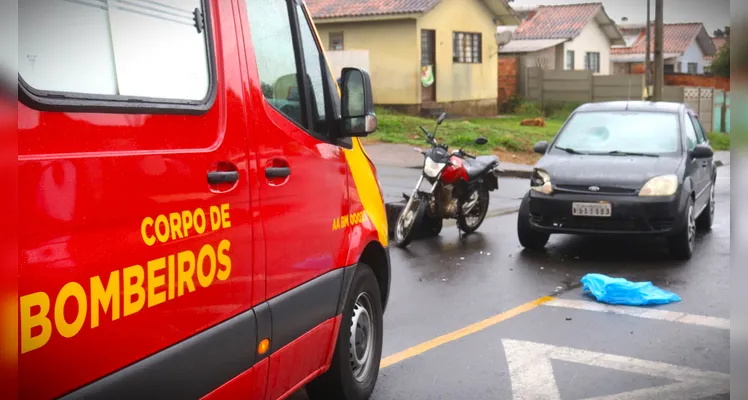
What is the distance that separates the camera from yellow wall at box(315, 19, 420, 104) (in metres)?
29.7

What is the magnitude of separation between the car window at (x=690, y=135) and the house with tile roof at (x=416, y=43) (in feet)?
65.0

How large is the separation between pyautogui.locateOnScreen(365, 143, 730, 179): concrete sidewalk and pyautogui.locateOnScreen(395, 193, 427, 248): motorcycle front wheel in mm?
7961

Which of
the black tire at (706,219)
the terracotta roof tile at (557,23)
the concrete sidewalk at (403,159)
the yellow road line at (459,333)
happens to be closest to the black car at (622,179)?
the black tire at (706,219)

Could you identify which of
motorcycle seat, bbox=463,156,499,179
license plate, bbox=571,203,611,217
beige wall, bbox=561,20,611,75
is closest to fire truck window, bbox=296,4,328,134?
license plate, bbox=571,203,611,217

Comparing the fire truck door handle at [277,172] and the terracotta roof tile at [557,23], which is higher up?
the terracotta roof tile at [557,23]

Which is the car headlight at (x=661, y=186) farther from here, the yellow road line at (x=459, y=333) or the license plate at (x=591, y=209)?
the yellow road line at (x=459, y=333)

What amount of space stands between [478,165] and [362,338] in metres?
6.31

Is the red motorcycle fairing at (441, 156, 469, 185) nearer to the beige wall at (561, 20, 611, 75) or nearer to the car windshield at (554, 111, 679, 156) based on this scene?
the car windshield at (554, 111, 679, 156)

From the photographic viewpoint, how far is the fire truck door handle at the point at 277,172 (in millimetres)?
3399

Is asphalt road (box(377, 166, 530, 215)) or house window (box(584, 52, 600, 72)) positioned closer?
asphalt road (box(377, 166, 530, 215))

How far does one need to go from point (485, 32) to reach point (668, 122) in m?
24.7

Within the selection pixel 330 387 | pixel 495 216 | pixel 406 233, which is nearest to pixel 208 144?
pixel 330 387

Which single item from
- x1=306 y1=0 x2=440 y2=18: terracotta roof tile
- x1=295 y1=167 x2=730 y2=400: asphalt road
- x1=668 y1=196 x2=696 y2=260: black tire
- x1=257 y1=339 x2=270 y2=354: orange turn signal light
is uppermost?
x1=306 y1=0 x2=440 y2=18: terracotta roof tile

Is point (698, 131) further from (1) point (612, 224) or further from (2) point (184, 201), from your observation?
(2) point (184, 201)
